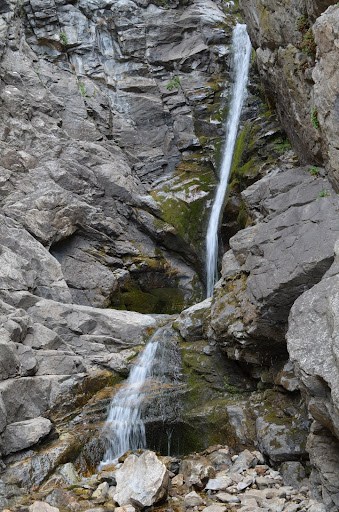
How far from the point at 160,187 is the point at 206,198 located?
228cm

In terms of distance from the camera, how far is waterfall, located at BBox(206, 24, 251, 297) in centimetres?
1959

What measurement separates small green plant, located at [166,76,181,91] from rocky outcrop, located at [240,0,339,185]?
804 centimetres

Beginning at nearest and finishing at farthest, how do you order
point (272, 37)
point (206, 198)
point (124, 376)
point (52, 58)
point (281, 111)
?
point (124, 376), point (272, 37), point (281, 111), point (206, 198), point (52, 58)

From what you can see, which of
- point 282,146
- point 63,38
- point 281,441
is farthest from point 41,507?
point 63,38

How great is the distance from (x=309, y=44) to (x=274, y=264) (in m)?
6.05

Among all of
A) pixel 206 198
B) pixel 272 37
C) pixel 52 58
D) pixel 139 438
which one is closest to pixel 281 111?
pixel 272 37

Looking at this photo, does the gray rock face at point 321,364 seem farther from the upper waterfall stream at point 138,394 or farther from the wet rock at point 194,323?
the wet rock at point 194,323

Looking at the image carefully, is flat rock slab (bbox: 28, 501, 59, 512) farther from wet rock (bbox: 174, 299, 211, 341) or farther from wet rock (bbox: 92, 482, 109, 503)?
wet rock (bbox: 174, 299, 211, 341)

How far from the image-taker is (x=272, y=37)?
14.9 meters

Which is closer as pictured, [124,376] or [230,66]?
[124,376]

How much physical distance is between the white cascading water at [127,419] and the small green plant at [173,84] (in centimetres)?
1658

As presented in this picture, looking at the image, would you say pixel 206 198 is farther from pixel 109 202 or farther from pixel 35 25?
pixel 35 25

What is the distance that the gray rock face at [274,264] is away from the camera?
34.3 ft

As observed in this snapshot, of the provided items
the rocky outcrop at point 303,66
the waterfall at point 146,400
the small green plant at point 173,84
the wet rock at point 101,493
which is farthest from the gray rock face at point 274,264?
the small green plant at point 173,84
